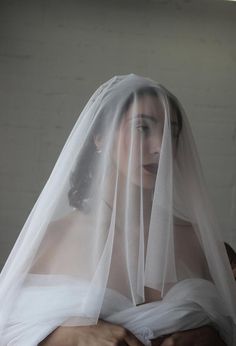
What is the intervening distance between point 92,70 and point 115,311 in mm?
1578

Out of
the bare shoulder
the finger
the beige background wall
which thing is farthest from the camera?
the beige background wall

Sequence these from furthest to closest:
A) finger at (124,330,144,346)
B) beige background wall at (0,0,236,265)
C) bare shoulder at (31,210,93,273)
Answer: beige background wall at (0,0,236,265), bare shoulder at (31,210,93,273), finger at (124,330,144,346)

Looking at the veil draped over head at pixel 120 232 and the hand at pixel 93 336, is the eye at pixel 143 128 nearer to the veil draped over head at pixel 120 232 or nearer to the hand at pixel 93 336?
the veil draped over head at pixel 120 232

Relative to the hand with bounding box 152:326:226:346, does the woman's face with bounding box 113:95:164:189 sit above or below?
above

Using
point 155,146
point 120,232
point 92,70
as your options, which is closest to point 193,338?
point 120,232

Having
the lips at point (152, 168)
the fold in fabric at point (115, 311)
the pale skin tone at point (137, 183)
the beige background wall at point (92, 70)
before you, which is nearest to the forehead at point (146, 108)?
the pale skin tone at point (137, 183)

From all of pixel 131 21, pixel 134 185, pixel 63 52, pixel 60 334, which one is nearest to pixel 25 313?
pixel 60 334

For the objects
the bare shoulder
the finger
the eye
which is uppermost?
the eye

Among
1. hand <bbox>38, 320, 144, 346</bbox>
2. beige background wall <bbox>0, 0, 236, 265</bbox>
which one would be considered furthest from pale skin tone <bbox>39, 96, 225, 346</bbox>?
beige background wall <bbox>0, 0, 236, 265</bbox>

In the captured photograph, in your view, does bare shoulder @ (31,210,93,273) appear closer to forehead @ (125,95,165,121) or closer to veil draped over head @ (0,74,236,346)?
veil draped over head @ (0,74,236,346)

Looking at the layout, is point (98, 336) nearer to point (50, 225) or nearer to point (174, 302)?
point (174, 302)

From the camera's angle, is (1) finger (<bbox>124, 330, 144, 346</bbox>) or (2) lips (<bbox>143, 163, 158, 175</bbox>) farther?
(2) lips (<bbox>143, 163, 158, 175</bbox>)

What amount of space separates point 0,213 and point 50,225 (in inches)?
49.8

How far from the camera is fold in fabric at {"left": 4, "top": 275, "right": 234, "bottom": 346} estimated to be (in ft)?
2.71
